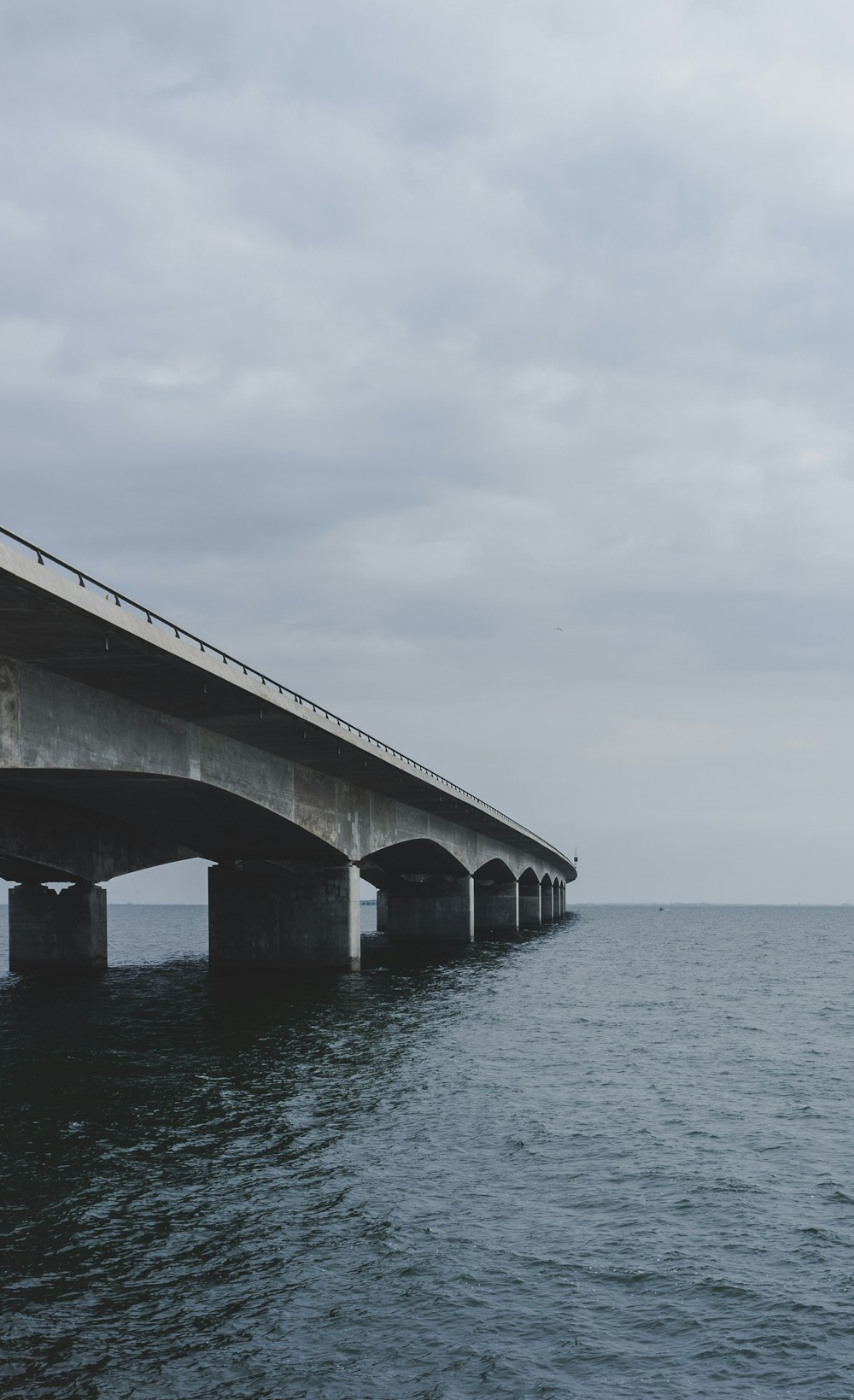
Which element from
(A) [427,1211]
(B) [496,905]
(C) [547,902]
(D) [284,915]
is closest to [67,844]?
(D) [284,915]

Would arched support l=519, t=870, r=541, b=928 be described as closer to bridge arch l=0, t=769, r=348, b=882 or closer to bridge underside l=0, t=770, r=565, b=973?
bridge underside l=0, t=770, r=565, b=973

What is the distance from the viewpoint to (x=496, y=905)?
110m

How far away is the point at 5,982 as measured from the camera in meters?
54.3

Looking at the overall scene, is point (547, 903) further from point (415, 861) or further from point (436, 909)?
point (415, 861)

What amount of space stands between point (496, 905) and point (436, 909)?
25681 mm

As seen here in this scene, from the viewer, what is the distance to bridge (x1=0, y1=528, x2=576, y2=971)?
26375 millimetres

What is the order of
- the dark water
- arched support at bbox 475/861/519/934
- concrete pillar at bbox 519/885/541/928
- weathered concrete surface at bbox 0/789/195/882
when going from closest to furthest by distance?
the dark water
weathered concrete surface at bbox 0/789/195/882
arched support at bbox 475/861/519/934
concrete pillar at bbox 519/885/541/928

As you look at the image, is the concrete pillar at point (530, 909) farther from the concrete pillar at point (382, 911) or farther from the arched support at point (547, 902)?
the concrete pillar at point (382, 911)

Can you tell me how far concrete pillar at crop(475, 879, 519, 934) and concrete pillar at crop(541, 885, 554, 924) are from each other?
30.1m

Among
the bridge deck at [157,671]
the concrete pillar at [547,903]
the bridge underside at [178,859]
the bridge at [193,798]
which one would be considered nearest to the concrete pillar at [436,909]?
the bridge at [193,798]

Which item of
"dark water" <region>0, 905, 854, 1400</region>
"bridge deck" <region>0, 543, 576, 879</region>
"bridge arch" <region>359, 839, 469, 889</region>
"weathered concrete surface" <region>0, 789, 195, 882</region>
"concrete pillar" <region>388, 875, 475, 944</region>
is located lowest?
"concrete pillar" <region>388, 875, 475, 944</region>

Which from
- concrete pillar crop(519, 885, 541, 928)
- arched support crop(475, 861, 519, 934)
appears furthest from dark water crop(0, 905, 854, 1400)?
concrete pillar crop(519, 885, 541, 928)

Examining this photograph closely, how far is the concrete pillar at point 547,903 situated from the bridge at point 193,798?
195 feet

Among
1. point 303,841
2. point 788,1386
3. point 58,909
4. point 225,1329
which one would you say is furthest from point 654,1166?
point 58,909
